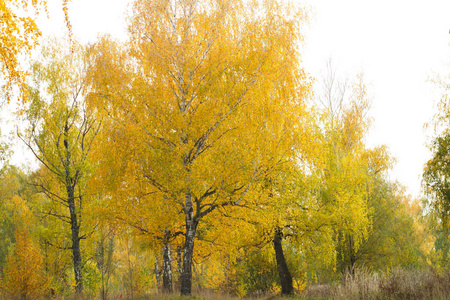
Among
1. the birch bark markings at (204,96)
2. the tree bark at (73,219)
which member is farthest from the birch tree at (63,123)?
the birch bark markings at (204,96)

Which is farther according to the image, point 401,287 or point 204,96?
point 204,96

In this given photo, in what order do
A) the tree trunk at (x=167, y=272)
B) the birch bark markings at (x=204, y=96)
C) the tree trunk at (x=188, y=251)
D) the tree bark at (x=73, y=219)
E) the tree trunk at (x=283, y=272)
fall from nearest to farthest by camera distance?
1. the birch bark markings at (x=204, y=96)
2. the tree trunk at (x=188, y=251)
3. the tree trunk at (x=167, y=272)
4. the tree bark at (x=73, y=219)
5. the tree trunk at (x=283, y=272)

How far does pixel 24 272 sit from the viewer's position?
46.9ft

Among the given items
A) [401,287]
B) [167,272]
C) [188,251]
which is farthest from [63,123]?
[401,287]

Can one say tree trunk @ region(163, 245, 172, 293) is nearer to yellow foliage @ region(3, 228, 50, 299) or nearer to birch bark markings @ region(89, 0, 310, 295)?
birch bark markings @ region(89, 0, 310, 295)

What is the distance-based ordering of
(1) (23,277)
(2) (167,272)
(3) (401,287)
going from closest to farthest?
1. (3) (401,287)
2. (2) (167,272)
3. (1) (23,277)

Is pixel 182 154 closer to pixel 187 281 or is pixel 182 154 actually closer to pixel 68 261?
pixel 187 281

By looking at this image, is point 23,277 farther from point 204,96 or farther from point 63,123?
point 204,96

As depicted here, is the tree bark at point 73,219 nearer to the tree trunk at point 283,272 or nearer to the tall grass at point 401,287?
the tree trunk at point 283,272

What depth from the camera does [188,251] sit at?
31.3 ft

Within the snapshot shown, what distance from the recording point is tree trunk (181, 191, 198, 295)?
31.0 ft

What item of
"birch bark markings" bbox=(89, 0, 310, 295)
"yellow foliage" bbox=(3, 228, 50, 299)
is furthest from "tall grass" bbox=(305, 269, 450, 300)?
"yellow foliage" bbox=(3, 228, 50, 299)

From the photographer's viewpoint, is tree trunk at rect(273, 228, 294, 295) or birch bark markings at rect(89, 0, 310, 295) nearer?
birch bark markings at rect(89, 0, 310, 295)

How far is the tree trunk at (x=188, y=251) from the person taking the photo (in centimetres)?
945
